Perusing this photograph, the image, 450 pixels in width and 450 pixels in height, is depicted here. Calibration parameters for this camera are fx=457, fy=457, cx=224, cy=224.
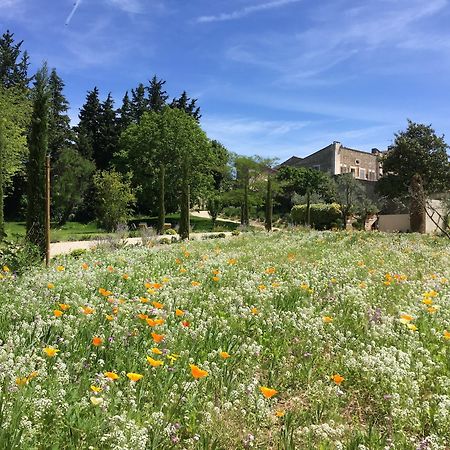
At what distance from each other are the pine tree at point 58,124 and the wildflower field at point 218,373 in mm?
45998

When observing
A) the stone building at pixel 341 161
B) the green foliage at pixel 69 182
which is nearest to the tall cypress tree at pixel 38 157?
the green foliage at pixel 69 182

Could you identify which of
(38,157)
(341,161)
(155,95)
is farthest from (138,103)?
(38,157)

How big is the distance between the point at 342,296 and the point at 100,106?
5690 cm

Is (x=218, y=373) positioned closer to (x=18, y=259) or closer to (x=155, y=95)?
(x=18, y=259)

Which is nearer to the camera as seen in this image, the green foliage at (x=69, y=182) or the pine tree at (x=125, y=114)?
the green foliage at (x=69, y=182)

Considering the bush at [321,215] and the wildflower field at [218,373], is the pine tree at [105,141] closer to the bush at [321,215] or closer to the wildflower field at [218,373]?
the bush at [321,215]

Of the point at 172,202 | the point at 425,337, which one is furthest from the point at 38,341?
the point at 172,202

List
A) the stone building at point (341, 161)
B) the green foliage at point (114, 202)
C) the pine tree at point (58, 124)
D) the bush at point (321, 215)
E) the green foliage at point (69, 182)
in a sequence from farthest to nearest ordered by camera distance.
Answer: the stone building at point (341, 161)
the pine tree at point (58, 124)
the green foliage at point (69, 182)
the bush at point (321, 215)
the green foliage at point (114, 202)

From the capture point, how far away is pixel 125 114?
58375mm

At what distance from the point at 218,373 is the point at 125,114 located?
192 feet

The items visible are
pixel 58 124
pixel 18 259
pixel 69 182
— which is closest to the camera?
pixel 18 259

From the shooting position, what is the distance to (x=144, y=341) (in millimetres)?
3797

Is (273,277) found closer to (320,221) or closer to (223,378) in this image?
(223,378)

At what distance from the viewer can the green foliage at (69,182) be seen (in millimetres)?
42000
